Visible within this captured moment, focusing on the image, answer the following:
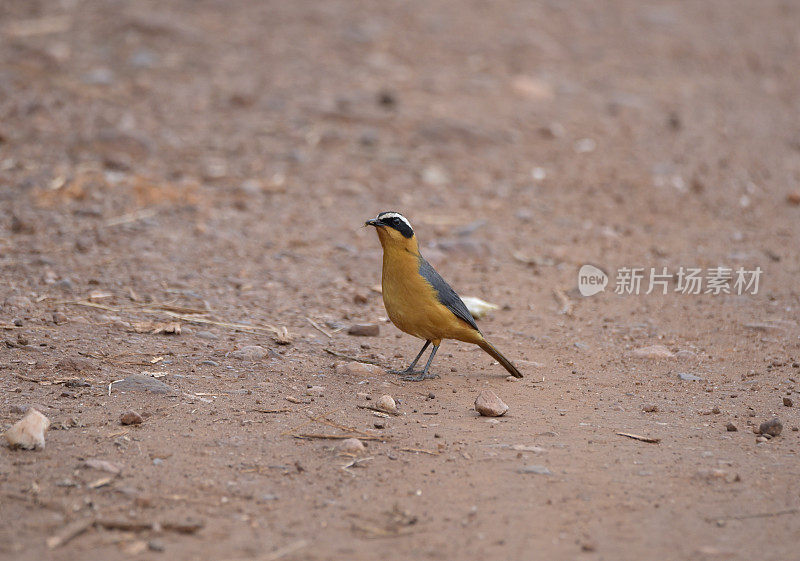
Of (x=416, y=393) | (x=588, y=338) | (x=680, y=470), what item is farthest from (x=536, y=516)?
(x=588, y=338)

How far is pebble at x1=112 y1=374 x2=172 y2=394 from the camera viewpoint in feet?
16.8

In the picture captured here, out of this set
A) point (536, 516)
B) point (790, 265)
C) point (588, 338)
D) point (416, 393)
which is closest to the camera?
point (536, 516)

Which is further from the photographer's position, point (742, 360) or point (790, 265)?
point (790, 265)

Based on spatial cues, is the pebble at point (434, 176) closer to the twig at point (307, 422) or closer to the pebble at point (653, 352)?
the pebble at point (653, 352)

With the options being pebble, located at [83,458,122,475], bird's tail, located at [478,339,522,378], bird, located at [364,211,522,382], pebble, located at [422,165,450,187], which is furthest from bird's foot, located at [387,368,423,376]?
pebble, located at [422,165,450,187]

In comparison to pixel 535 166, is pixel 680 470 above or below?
below

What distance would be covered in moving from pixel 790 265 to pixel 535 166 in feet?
10.8

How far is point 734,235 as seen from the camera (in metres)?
9.09

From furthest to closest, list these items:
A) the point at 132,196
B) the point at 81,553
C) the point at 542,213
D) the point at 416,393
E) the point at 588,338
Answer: the point at 542,213 < the point at 132,196 < the point at 588,338 < the point at 416,393 < the point at 81,553

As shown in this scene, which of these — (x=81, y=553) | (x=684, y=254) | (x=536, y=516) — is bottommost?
(x=81, y=553)

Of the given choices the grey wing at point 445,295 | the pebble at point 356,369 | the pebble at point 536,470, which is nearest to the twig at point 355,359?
the pebble at point 356,369

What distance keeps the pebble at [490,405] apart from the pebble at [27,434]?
93.0 inches

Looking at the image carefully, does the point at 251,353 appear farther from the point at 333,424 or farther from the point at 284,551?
the point at 284,551

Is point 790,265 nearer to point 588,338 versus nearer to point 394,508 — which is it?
point 588,338
